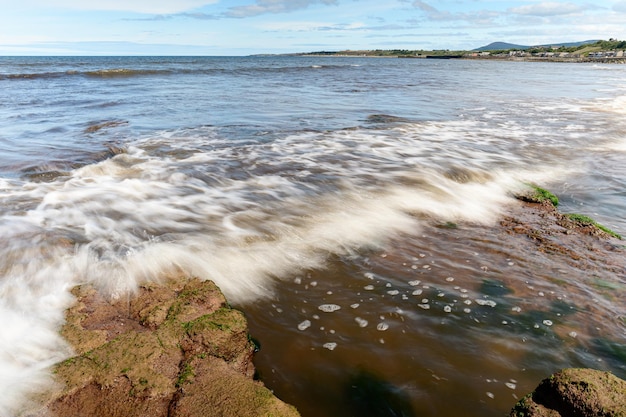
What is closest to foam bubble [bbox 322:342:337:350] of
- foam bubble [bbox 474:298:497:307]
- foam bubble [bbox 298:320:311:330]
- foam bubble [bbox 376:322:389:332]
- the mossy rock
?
foam bubble [bbox 298:320:311:330]

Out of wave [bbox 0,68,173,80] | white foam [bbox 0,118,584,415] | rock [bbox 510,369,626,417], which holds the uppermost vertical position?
wave [bbox 0,68,173,80]

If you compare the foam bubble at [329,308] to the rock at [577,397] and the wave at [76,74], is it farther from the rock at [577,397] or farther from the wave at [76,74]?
the wave at [76,74]

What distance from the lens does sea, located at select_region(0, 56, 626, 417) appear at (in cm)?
325

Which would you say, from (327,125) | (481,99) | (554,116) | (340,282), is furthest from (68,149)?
(481,99)

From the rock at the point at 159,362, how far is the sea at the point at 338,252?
21 cm

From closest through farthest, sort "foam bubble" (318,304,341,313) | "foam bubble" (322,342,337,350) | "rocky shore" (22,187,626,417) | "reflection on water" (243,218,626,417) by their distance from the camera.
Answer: "rocky shore" (22,187,626,417), "reflection on water" (243,218,626,417), "foam bubble" (322,342,337,350), "foam bubble" (318,304,341,313)

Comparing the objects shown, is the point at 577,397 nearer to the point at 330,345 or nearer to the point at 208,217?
the point at 330,345

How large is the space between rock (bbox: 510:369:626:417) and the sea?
1.92 feet

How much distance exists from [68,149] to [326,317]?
9195 mm

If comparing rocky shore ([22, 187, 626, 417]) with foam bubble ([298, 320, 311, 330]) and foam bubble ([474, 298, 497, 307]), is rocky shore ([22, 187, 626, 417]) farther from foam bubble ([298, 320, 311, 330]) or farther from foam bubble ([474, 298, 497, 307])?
foam bubble ([474, 298, 497, 307])

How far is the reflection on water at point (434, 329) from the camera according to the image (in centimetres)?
306

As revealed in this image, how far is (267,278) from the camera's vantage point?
4.66 m

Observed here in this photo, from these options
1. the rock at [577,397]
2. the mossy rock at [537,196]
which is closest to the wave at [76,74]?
the mossy rock at [537,196]

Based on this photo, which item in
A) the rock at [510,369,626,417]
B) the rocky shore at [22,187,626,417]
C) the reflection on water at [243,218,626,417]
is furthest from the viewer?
the reflection on water at [243,218,626,417]
